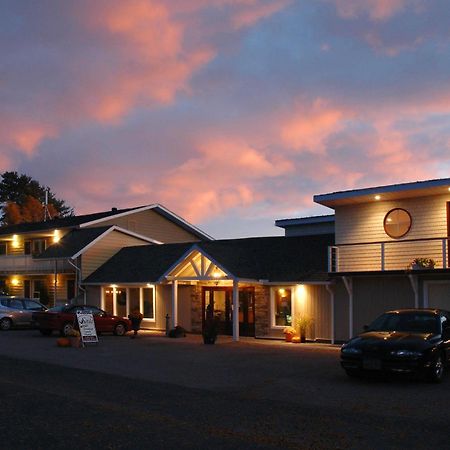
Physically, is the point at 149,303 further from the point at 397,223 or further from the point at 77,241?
the point at 397,223

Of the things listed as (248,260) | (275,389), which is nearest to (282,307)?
(248,260)

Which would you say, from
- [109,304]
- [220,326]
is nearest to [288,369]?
[220,326]

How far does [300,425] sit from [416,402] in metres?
2.90

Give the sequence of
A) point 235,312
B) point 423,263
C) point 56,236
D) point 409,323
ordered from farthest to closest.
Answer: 1. point 56,236
2. point 235,312
3. point 423,263
4. point 409,323

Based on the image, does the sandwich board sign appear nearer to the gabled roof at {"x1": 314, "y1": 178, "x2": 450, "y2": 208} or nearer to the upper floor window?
the gabled roof at {"x1": 314, "y1": 178, "x2": 450, "y2": 208}

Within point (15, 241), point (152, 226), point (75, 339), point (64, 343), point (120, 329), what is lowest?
point (120, 329)

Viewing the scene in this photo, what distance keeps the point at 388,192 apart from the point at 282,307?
6.38 meters

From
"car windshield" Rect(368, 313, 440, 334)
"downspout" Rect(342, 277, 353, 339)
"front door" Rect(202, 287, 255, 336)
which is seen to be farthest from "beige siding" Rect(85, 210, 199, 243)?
"car windshield" Rect(368, 313, 440, 334)

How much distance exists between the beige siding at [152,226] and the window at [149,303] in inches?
398

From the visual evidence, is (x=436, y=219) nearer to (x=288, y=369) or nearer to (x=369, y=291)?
(x=369, y=291)

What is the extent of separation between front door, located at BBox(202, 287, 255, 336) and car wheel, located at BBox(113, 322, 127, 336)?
11.3 feet

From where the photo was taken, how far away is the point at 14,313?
96.3 feet

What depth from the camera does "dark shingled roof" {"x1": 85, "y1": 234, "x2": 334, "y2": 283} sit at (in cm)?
2362

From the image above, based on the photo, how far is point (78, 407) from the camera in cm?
992
